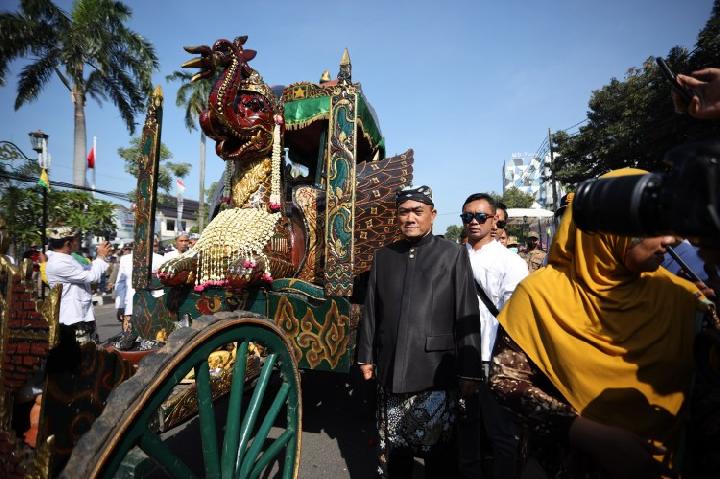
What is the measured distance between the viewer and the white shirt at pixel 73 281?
398 centimetres

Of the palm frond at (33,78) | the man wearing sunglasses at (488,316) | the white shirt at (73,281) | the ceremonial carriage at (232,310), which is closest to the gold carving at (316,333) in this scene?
the ceremonial carriage at (232,310)

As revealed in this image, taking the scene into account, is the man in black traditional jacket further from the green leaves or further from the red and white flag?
→ the red and white flag

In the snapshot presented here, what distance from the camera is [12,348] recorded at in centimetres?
102

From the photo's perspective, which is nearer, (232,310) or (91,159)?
(232,310)

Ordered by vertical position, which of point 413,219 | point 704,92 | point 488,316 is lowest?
point 488,316

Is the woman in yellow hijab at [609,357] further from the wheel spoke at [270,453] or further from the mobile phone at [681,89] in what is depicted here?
the wheel spoke at [270,453]

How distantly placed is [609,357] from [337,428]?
2.67 meters

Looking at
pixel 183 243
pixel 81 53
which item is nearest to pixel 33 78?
pixel 81 53

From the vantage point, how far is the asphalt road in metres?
2.69

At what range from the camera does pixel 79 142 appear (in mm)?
15586

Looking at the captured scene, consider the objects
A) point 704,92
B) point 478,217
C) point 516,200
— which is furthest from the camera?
point 516,200

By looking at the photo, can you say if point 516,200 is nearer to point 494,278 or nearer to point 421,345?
point 494,278

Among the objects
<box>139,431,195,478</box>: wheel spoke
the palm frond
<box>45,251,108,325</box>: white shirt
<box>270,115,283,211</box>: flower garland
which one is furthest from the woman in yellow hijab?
the palm frond

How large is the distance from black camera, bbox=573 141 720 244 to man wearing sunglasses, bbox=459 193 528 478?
1729 millimetres
